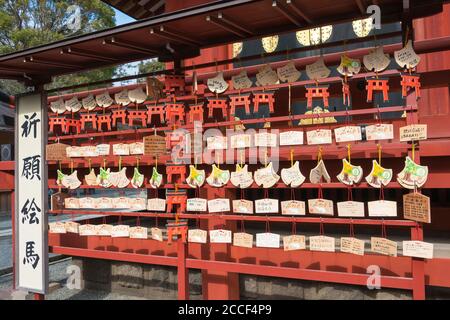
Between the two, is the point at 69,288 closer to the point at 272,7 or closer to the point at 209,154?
the point at 209,154

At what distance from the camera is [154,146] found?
14.8ft

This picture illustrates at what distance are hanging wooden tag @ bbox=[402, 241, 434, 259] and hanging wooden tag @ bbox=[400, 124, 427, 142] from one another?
3.10ft

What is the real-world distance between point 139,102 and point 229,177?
1645 millimetres

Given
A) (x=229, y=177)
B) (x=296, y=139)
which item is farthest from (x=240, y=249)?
(x=296, y=139)

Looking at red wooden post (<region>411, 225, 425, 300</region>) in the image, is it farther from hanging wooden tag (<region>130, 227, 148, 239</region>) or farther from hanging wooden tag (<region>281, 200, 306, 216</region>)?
hanging wooden tag (<region>130, 227, 148, 239</region>)


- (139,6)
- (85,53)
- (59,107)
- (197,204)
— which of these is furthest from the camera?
(139,6)

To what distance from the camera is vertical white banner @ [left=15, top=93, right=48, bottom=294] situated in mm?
5188

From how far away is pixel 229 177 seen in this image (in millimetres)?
4328

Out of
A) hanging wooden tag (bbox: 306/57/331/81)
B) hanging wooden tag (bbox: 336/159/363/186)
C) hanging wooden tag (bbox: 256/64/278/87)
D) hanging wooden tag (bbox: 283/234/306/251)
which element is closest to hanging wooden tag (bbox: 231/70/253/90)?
hanging wooden tag (bbox: 256/64/278/87)

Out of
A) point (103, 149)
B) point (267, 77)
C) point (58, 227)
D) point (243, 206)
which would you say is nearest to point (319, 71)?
point (267, 77)

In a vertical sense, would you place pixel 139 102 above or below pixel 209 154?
above

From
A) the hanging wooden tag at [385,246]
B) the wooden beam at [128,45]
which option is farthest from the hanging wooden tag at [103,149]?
the hanging wooden tag at [385,246]

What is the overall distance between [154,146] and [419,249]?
9.81ft

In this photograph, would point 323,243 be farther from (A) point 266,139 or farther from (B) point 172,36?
(B) point 172,36
